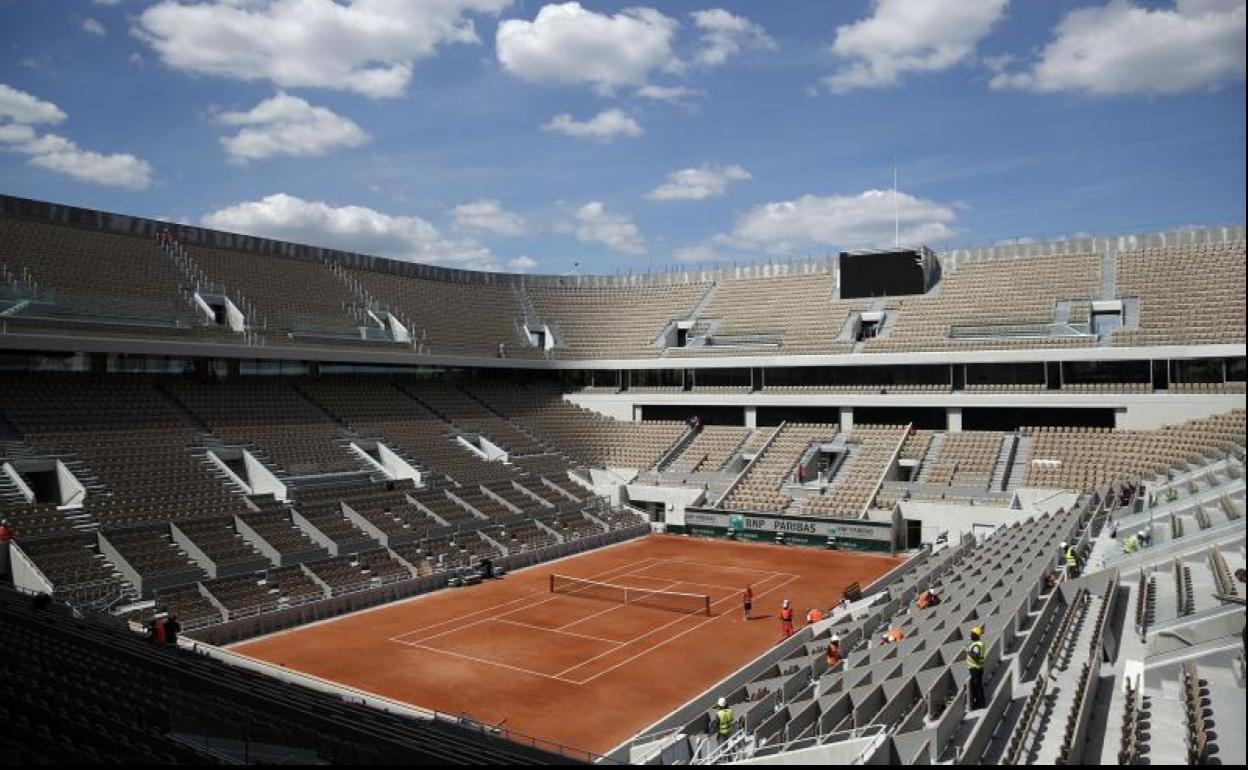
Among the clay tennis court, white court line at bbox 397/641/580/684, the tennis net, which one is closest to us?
the clay tennis court

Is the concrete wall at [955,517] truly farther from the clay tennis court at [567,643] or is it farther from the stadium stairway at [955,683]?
the stadium stairway at [955,683]

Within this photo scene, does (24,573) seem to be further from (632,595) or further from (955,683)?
(955,683)

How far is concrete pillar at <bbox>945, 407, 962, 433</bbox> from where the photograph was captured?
45438 millimetres

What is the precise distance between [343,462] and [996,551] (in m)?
26.5

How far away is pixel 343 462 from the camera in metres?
40.2

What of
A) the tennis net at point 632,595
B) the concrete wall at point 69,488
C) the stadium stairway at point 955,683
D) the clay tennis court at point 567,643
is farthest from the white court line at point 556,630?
the concrete wall at point 69,488

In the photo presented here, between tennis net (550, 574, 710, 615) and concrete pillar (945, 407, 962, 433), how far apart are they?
19.8 metres

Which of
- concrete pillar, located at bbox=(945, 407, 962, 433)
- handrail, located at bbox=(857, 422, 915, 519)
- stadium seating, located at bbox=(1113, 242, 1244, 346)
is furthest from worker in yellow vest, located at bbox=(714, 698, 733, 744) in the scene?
concrete pillar, located at bbox=(945, 407, 962, 433)

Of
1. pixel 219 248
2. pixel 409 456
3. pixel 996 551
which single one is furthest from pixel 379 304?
pixel 996 551

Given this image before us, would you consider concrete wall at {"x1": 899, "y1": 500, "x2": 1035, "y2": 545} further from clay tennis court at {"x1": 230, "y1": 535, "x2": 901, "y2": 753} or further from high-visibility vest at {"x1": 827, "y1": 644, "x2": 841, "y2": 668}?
high-visibility vest at {"x1": 827, "y1": 644, "x2": 841, "y2": 668}

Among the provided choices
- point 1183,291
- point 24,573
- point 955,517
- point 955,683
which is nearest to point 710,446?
point 955,517

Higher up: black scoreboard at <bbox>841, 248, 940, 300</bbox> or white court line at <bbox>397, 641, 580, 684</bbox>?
black scoreboard at <bbox>841, 248, 940, 300</bbox>

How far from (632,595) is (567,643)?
600 cm

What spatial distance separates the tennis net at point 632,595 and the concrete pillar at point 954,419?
19.8 metres
